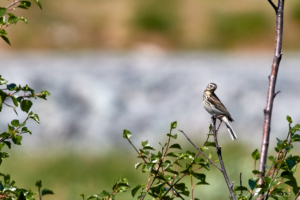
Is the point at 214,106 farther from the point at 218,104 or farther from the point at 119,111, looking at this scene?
the point at 119,111

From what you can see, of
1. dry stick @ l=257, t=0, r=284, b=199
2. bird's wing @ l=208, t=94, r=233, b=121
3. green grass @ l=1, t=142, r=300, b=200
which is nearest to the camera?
dry stick @ l=257, t=0, r=284, b=199

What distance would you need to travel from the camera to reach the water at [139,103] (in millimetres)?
7988

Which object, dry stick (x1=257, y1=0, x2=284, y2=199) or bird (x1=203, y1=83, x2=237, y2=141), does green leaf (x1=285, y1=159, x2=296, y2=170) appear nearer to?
dry stick (x1=257, y1=0, x2=284, y2=199)

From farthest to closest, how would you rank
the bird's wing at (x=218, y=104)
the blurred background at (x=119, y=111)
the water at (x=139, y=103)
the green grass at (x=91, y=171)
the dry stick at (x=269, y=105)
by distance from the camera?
the water at (x=139, y=103), the blurred background at (x=119, y=111), the green grass at (x=91, y=171), the bird's wing at (x=218, y=104), the dry stick at (x=269, y=105)

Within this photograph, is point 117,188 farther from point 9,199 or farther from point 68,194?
point 68,194

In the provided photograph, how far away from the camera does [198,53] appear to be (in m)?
14.3

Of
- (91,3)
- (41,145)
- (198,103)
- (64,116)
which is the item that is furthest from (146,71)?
(91,3)

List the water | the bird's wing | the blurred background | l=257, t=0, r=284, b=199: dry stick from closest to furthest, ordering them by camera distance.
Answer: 1. l=257, t=0, r=284, b=199: dry stick
2. the bird's wing
3. the blurred background
4. the water

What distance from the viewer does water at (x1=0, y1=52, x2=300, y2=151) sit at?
7.99 m

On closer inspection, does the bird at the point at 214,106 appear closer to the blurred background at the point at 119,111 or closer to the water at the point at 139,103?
the blurred background at the point at 119,111

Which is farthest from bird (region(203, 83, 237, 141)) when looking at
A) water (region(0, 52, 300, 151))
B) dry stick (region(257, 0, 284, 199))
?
dry stick (region(257, 0, 284, 199))

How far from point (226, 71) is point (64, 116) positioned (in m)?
3.93

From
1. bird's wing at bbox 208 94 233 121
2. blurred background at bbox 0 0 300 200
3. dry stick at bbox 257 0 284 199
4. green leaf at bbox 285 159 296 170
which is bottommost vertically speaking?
green leaf at bbox 285 159 296 170

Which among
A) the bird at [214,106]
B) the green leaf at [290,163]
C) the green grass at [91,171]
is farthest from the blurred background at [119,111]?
the green leaf at [290,163]
